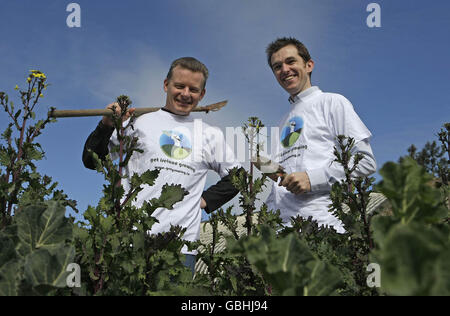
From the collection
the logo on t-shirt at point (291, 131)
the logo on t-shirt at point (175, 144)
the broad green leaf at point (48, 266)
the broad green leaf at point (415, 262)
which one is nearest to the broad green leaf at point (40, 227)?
the broad green leaf at point (48, 266)

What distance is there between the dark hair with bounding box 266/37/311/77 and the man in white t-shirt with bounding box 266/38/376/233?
0.01 meters

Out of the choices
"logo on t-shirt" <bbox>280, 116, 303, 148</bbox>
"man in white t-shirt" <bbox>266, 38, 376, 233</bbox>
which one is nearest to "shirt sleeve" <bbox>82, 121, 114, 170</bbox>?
"man in white t-shirt" <bbox>266, 38, 376, 233</bbox>

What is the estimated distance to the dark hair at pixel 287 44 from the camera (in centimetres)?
477

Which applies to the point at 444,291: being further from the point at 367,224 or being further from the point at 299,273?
the point at 367,224

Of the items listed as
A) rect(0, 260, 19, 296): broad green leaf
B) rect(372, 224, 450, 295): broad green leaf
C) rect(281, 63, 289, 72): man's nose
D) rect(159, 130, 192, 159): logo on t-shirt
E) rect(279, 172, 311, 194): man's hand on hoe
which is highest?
rect(281, 63, 289, 72): man's nose

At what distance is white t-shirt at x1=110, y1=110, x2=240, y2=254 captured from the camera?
11.8 ft

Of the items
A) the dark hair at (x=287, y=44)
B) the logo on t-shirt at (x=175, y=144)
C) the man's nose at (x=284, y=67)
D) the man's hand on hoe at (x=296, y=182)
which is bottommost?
the man's hand on hoe at (x=296, y=182)

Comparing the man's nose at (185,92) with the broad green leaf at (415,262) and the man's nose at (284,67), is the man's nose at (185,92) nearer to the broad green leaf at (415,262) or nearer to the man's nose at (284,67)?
the man's nose at (284,67)

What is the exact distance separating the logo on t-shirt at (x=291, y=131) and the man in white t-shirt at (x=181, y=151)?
668mm

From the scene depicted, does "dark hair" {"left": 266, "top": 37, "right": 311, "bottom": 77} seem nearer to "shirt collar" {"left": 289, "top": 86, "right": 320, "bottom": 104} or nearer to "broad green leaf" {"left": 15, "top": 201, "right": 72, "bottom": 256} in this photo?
"shirt collar" {"left": 289, "top": 86, "right": 320, "bottom": 104}

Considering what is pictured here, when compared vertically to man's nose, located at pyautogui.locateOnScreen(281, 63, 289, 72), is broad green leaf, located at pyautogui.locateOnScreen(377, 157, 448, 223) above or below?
below

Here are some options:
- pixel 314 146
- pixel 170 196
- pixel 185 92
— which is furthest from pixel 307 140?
pixel 170 196

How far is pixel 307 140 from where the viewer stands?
3916mm
